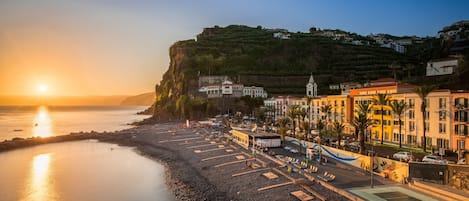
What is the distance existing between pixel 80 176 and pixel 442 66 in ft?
232

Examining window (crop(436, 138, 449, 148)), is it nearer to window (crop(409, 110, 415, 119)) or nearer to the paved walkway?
window (crop(409, 110, 415, 119))

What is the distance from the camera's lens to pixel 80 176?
135 feet

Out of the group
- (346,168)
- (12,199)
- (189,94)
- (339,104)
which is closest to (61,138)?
(189,94)

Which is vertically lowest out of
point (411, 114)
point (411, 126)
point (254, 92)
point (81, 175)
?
point (81, 175)

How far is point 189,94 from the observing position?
112 meters

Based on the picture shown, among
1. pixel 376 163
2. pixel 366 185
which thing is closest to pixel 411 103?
pixel 376 163

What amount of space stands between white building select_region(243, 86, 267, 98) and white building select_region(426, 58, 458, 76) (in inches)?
1844

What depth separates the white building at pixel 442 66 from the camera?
2749 inches

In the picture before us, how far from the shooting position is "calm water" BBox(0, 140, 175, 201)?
32.7 meters

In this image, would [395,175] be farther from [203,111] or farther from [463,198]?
[203,111]

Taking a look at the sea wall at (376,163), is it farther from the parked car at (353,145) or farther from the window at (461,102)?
the window at (461,102)

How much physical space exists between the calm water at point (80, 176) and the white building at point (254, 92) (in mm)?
51524

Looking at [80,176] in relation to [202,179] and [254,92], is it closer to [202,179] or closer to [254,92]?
[202,179]

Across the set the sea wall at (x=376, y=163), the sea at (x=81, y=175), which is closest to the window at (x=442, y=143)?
the sea wall at (x=376, y=163)
